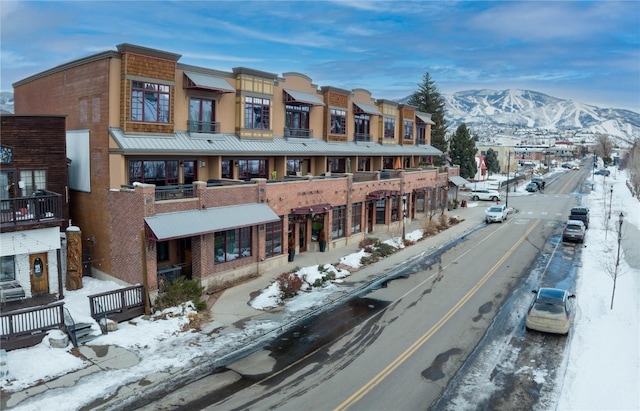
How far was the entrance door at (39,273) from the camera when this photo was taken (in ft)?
66.1

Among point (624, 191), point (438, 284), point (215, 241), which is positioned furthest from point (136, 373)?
point (624, 191)

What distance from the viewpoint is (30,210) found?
65.3 feet

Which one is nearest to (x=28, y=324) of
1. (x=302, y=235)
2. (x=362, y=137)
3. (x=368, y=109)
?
(x=302, y=235)

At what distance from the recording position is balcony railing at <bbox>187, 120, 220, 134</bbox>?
26.3 meters

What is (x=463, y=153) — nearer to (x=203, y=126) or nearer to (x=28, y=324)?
(x=203, y=126)

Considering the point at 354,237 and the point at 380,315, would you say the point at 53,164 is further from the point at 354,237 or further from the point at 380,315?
the point at 354,237

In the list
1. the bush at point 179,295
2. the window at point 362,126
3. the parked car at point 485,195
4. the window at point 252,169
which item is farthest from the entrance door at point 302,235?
the parked car at point 485,195

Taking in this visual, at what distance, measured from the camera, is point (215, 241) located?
24016mm

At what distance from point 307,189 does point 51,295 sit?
609 inches

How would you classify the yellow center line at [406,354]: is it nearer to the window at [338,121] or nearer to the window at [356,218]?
the window at [356,218]

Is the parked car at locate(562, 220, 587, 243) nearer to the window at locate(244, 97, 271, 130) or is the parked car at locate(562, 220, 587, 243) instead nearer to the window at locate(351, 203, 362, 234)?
the window at locate(351, 203, 362, 234)

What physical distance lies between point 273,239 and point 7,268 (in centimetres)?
1318

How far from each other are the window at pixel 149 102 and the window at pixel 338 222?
1377cm

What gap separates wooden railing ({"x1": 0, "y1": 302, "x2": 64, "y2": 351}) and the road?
6.70 m
